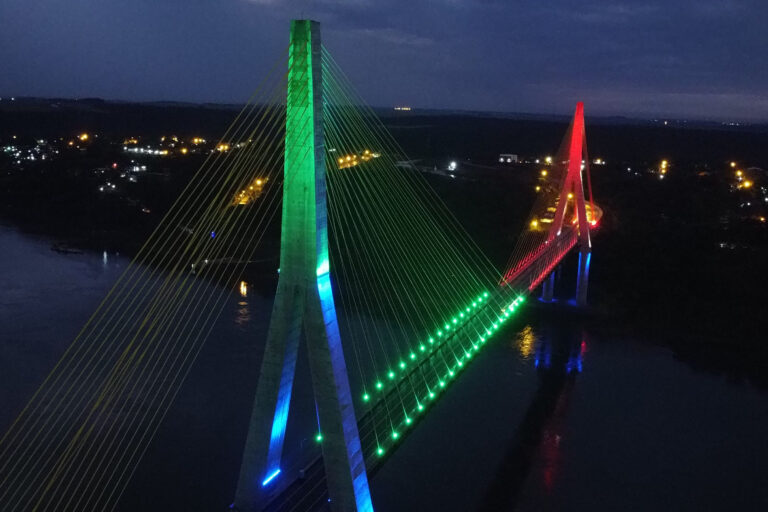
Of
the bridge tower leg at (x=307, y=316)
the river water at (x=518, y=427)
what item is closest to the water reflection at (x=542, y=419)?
the river water at (x=518, y=427)

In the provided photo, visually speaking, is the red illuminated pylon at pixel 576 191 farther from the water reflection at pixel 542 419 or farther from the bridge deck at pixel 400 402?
the bridge deck at pixel 400 402

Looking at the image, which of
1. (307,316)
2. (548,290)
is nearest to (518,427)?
(307,316)

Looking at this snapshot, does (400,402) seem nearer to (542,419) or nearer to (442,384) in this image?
(442,384)

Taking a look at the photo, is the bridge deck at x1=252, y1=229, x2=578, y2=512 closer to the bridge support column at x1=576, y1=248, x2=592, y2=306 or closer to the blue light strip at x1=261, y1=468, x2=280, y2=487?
the blue light strip at x1=261, y1=468, x2=280, y2=487

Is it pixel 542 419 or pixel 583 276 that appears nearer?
pixel 542 419

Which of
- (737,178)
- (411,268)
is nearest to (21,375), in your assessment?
(411,268)

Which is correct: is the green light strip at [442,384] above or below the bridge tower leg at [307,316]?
below
